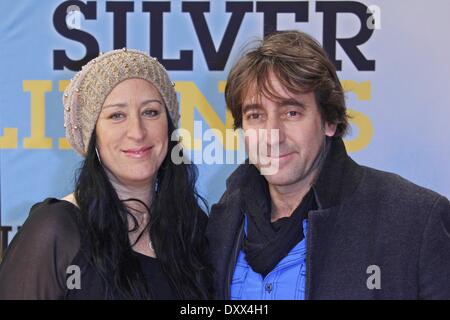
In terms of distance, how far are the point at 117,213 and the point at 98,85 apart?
0.31m

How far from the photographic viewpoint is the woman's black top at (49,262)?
5.20 ft

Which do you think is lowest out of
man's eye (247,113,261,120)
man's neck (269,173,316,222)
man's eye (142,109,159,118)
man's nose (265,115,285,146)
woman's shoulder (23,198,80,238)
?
woman's shoulder (23,198,80,238)

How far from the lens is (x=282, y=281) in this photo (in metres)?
1.68

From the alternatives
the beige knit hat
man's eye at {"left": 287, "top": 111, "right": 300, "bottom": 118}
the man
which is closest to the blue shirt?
the man

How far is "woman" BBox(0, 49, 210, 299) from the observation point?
1.62 meters

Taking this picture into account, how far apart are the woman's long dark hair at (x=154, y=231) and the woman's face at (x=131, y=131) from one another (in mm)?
40

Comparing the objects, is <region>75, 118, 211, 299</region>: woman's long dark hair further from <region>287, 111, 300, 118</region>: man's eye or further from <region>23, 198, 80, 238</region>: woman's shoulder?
<region>287, 111, 300, 118</region>: man's eye

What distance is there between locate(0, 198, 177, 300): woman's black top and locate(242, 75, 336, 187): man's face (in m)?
0.47

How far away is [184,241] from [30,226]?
0.41m

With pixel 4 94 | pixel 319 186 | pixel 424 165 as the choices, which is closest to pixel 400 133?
pixel 424 165

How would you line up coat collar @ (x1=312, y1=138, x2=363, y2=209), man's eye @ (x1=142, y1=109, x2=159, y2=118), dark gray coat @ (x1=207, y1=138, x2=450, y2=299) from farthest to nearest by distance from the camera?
man's eye @ (x1=142, y1=109, x2=159, y2=118)
coat collar @ (x1=312, y1=138, x2=363, y2=209)
dark gray coat @ (x1=207, y1=138, x2=450, y2=299)

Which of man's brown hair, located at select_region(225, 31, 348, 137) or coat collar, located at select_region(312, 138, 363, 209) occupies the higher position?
man's brown hair, located at select_region(225, 31, 348, 137)

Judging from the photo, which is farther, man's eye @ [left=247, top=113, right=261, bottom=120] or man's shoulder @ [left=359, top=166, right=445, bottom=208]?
man's eye @ [left=247, top=113, right=261, bottom=120]

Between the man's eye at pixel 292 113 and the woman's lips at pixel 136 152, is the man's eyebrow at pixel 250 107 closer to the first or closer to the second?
the man's eye at pixel 292 113
